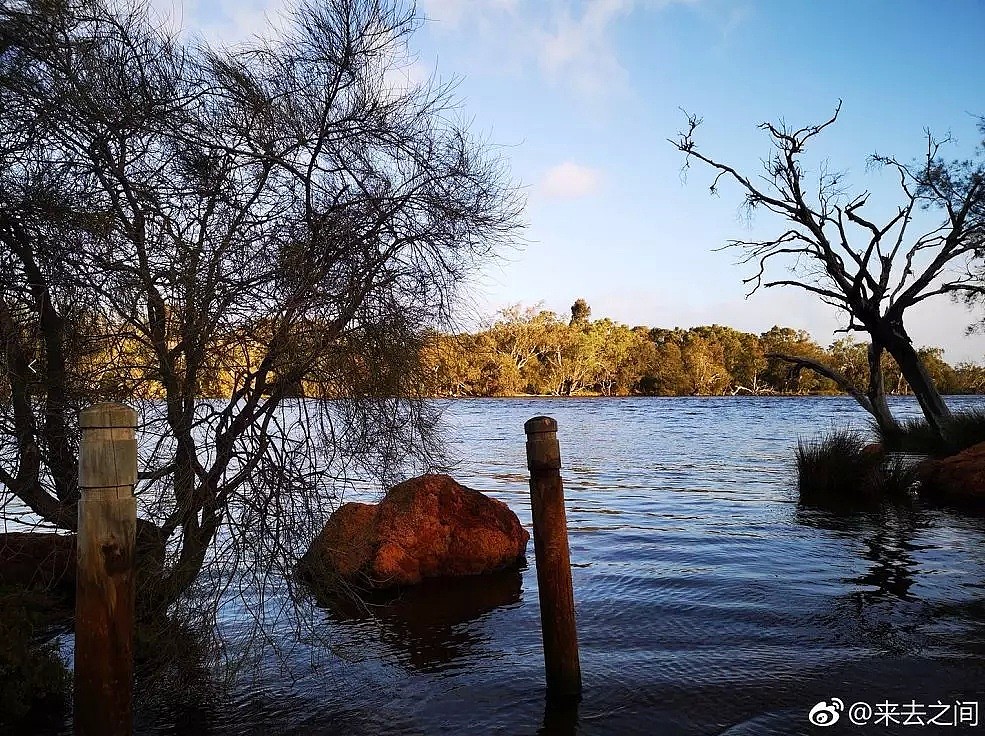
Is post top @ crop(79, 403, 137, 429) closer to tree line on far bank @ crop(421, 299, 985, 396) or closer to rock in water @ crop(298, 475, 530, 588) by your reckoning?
rock in water @ crop(298, 475, 530, 588)

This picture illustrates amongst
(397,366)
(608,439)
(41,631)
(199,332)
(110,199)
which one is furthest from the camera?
(608,439)

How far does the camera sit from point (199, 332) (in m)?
5.24

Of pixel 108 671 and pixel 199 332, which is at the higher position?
pixel 199 332

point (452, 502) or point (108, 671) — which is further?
point (452, 502)

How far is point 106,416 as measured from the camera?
4180 mm

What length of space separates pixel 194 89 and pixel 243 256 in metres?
1.57

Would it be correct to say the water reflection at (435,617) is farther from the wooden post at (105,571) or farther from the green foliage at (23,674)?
the wooden post at (105,571)

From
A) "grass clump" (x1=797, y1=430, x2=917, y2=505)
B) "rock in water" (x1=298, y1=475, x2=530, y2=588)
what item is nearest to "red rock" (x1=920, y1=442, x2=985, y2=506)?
"grass clump" (x1=797, y1=430, x2=917, y2=505)

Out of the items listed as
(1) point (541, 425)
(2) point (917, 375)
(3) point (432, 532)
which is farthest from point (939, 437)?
(1) point (541, 425)

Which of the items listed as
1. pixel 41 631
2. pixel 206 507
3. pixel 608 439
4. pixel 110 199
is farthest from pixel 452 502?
pixel 608 439

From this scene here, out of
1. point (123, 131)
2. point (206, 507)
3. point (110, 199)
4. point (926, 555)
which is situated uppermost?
point (123, 131)

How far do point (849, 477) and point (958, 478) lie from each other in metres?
2.03

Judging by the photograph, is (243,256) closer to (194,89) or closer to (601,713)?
(194,89)

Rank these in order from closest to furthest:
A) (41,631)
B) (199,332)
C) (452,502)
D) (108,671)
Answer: (108,671) < (199,332) < (41,631) < (452,502)
